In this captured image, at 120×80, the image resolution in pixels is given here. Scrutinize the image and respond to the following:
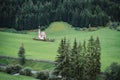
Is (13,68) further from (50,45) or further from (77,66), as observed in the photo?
(50,45)

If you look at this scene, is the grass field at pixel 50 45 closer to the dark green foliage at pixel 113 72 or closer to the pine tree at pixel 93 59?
the pine tree at pixel 93 59

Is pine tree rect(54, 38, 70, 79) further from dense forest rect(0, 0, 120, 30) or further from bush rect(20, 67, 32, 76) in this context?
dense forest rect(0, 0, 120, 30)

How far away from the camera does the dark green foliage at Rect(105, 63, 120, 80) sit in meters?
40.8

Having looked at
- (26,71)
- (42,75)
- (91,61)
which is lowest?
(42,75)

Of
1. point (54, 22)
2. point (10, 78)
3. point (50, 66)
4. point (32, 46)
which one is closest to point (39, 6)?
point (54, 22)

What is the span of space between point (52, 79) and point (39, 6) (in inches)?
1355

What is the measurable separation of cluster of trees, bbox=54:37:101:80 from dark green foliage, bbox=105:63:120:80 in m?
1.91

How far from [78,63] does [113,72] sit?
14.1ft

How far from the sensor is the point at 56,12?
7381 cm

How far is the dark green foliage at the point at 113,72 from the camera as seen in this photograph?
40.8 meters

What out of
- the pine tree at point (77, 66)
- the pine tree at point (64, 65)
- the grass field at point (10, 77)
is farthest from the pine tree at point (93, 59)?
the grass field at point (10, 77)

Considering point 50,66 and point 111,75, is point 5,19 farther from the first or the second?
point 111,75

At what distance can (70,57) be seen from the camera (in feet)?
140

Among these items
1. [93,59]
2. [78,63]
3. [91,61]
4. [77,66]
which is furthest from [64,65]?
[93,59]
